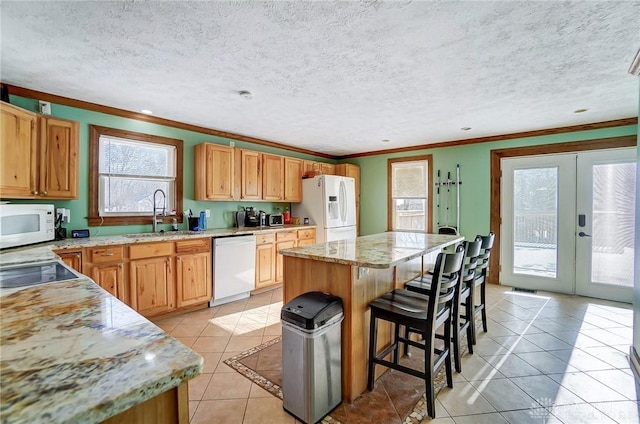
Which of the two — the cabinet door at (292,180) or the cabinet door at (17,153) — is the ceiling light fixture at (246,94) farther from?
the cabinet door at (292,180)

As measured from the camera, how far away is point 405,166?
5.84 meters

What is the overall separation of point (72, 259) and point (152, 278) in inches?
29.9

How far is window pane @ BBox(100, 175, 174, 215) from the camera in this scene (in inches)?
139

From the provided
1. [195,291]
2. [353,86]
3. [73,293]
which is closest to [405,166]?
[353,86]

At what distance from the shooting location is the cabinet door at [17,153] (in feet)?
7.91

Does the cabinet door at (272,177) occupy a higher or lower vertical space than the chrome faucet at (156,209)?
higher

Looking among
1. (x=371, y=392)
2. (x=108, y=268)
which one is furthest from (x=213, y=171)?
(x=371, y=392)

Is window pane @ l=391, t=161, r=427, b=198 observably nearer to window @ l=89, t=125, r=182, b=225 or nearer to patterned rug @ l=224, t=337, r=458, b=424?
patterned rug @ l=224, t=337, r=458, b=424

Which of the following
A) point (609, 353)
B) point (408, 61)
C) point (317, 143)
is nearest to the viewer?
point (408, 61)

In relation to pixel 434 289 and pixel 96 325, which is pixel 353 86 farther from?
pixel 96 325

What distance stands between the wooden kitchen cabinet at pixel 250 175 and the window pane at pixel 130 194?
1.00 meters

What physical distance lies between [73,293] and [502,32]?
9.40ft

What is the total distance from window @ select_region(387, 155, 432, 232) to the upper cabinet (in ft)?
16.2

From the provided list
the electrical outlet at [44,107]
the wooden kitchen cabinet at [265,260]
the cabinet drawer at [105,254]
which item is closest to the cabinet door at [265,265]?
the wooden kitchen cabinet at [265,260]
